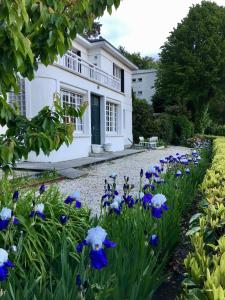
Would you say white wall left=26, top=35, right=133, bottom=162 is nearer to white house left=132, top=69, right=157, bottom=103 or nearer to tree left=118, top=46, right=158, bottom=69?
white house left=132, top=69, right=157, bottom=103

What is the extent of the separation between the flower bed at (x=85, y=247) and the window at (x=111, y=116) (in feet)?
55.1

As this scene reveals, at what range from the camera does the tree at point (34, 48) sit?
74.6 inches

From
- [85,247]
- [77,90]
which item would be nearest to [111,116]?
[77,90]

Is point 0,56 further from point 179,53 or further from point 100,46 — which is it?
point 179,53

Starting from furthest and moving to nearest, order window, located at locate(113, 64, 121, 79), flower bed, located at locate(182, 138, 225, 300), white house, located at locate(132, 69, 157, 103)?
white house, located at locate(132, 69, 157, 103), window, located at locate(113, 64, 121, 79), flower bed, located at locate(182, 138, 225, 300)

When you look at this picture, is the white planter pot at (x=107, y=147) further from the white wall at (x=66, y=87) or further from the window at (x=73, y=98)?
the window at (x=73, y=98)

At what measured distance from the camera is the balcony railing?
15.2 metres

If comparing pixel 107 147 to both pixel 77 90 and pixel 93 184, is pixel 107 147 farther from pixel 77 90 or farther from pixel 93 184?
pixel 93 184

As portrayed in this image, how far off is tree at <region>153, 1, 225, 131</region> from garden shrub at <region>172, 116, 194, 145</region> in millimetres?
2496

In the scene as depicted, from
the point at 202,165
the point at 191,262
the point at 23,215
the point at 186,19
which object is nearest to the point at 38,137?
the point at 23,215

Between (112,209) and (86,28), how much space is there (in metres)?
1.62

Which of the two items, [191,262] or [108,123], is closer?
[191,262]

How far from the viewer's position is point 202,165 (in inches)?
298

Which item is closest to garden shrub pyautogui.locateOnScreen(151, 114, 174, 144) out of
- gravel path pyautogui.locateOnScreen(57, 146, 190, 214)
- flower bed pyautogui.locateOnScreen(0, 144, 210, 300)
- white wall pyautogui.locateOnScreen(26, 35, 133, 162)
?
white wall pyautogui.locateOnScreen(26, 35, 133, 162)
